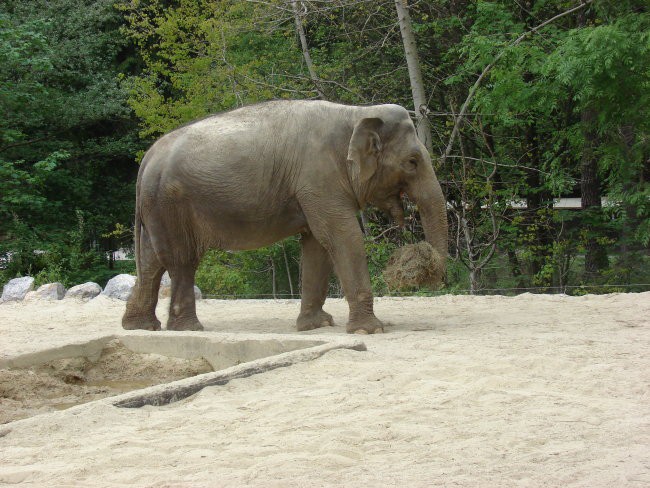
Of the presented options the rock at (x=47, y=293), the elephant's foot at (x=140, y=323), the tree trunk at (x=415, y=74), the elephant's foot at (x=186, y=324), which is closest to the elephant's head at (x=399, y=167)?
the elephant's foot at (x=186, y=324)

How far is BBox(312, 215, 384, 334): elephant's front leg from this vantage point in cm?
898

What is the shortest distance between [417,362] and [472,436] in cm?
216

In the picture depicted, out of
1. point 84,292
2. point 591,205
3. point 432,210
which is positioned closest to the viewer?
point 432,210

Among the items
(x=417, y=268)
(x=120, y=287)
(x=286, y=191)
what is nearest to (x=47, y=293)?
(x=120, y=287)

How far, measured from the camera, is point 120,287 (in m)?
14.8

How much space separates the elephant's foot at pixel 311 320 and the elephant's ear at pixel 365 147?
163 centimetres

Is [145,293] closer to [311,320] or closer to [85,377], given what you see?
[311,320]

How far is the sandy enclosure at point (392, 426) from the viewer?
398cm

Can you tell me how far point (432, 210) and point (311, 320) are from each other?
1798mm

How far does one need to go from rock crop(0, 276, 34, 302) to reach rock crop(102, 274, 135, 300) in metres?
1.53

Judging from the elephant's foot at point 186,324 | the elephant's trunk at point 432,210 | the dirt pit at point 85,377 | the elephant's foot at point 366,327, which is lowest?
the dirt pit at point 85,377

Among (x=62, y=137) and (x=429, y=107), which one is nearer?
(x=429, y=107)

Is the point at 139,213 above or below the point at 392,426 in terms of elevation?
above

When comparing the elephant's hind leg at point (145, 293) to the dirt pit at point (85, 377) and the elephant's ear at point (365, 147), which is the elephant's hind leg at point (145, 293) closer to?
the dirt pit at point (85, 377)
